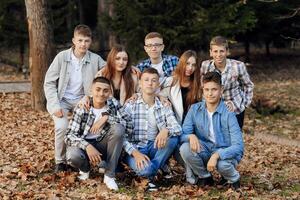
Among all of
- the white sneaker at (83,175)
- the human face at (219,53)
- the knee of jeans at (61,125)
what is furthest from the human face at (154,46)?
the white sneaker at (83,175)

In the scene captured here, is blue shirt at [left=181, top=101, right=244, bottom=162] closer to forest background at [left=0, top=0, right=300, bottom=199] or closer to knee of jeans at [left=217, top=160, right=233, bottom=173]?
knee of jeans at [left=217, top=160, right=233, bottom=173]

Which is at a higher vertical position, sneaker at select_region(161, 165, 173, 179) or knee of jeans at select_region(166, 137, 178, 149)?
knee of jeans at select_region(166, 137, 178, 149)

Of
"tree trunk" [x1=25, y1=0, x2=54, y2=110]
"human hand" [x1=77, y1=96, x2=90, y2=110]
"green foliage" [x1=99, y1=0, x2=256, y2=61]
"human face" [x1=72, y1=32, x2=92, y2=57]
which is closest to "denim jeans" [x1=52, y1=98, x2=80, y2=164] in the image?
"human hand" [x1=77, y1=96, x2=90, y2=110]

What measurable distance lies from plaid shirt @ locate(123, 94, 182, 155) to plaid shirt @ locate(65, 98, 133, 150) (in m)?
0.08

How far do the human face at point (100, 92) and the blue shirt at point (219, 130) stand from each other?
0.88m

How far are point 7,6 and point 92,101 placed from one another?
50.5 feet

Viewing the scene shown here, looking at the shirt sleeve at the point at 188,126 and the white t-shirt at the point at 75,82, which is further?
the white t-shirt at the point at 75,82

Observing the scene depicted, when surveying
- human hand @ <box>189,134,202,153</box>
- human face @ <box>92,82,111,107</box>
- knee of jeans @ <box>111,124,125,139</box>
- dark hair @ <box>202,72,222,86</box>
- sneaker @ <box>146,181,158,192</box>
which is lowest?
sneaker @ <box>146,181,158,192</box>

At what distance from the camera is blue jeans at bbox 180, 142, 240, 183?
5938 millimetres

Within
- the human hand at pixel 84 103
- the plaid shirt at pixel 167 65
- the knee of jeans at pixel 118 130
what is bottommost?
the knee of jeans at pixel 118 130

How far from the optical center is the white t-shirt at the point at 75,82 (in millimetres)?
6750

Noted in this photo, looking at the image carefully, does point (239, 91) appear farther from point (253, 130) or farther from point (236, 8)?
point (236, 8)

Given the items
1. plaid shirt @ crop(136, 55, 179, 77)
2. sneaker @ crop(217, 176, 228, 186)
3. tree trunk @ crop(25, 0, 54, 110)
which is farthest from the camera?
tree trunk @ crop(25, 0, 54, 110)

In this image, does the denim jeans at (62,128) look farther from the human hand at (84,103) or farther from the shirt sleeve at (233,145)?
the shirt sleeve at (233,145)
